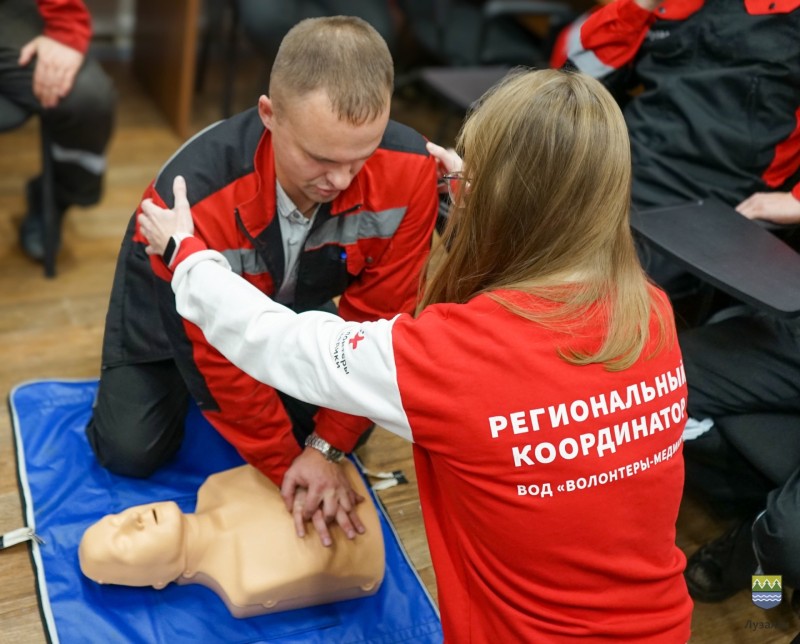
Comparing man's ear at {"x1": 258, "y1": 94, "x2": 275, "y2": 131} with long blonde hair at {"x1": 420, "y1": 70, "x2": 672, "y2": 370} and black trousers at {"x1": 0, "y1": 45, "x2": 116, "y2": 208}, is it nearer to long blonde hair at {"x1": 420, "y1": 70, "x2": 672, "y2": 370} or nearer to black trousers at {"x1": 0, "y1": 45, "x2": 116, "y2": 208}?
long blonde hair at {"x1": 420, "y1": 70, "x2": 672, "y2": 370}

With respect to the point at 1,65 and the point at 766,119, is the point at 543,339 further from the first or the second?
the point at 1,65

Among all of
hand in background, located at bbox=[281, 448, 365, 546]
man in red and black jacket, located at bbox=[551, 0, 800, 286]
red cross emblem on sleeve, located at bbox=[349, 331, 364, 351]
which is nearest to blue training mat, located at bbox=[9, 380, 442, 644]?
hand in background, located at bbox=[281, 448, 365, 546]

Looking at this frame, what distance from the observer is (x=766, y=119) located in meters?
2.00

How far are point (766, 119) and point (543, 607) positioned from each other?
129 cm

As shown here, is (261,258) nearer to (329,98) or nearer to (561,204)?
(329,98)

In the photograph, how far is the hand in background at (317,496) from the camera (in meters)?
1.68

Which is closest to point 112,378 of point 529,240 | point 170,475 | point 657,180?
point 170,475

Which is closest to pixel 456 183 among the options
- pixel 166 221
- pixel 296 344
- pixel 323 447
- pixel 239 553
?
pixel 296 344

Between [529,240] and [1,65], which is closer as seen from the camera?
[529,240]

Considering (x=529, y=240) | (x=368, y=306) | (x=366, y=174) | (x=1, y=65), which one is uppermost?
(x=529, y=240)

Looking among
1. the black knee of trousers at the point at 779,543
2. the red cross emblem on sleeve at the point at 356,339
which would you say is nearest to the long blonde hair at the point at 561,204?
the red cross emblem on sleeve at the point at 356,339

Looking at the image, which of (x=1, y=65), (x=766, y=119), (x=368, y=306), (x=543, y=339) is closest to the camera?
(x=543, y=339)

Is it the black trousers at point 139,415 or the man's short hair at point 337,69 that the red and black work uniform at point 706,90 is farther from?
the black trousers at point 139,415

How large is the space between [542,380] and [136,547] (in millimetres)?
847
